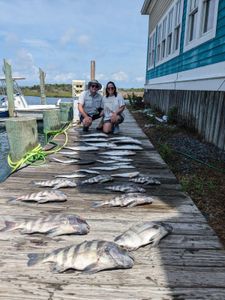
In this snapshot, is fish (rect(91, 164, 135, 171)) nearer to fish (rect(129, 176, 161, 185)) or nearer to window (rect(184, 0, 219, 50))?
fish (rect(129, 176, 161, 185))

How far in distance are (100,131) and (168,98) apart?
225 inches

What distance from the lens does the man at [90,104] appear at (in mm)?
8008

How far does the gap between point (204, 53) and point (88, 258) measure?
25.2ft

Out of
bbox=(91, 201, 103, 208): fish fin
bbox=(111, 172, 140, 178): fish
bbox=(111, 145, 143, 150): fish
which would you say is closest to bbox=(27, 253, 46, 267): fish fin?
bbox=(91, 201, 103, 208): fish fin

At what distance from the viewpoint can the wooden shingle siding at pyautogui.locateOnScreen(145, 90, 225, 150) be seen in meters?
6.70

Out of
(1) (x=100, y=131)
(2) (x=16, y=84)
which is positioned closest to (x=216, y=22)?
(1) (x=100, y=131)

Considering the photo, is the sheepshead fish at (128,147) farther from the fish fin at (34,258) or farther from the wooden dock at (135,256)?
the fish fin at (34,258)

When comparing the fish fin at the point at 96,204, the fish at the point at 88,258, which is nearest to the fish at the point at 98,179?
the fish fin at the point at 96,204

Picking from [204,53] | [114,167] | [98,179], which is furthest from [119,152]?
[204,53]

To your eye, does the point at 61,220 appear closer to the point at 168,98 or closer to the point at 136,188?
the point at 136,188

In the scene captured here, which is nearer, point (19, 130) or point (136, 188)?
point (136, 188)

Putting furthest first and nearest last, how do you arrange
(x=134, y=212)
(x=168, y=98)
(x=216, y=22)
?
(x=168, y=98) < (x=216, y=22) < (x=134, y=212)

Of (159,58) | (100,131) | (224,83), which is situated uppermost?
(159,58)

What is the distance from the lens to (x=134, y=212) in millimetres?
2941
